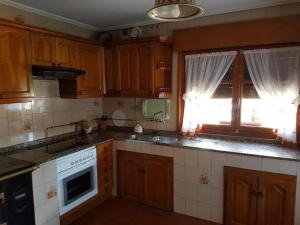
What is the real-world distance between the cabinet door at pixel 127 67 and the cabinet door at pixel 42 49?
91cm

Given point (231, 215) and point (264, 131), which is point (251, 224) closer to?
point (231, 215)

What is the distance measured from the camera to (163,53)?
311 cm

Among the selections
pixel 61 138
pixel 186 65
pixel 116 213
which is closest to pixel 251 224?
pixel 116 213

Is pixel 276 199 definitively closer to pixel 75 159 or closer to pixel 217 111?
pixel 217 111

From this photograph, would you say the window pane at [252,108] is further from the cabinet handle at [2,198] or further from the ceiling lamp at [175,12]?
the cabinet handle at [2,198]

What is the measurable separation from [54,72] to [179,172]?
1.72 metres

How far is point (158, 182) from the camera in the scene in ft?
9.40

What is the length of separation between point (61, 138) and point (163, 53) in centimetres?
170

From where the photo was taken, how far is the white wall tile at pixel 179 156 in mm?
2681

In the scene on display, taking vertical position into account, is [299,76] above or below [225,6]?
below

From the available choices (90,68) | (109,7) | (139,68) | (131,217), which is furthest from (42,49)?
(131,217)

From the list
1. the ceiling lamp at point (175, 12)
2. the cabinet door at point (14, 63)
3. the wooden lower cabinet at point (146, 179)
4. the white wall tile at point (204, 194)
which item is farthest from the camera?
the wooden lower cabinet at point (146, 179)

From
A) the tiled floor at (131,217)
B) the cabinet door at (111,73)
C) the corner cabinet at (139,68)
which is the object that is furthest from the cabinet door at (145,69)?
the tiled floor at (131,217)

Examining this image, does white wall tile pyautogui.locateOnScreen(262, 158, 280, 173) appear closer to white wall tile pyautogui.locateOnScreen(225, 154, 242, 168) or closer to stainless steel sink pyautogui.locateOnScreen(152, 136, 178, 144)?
white wall tile pyautogui.locateOnScreen(225, 154, 242, 168)
